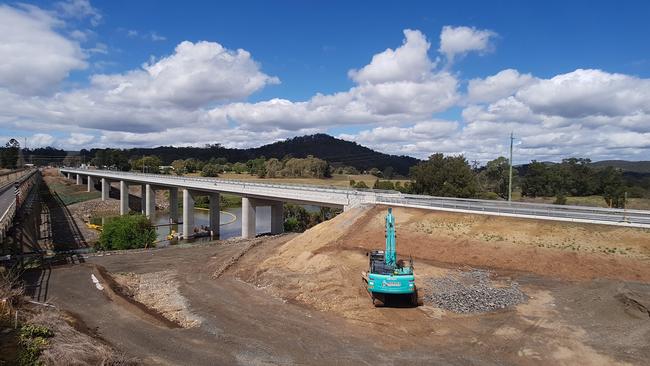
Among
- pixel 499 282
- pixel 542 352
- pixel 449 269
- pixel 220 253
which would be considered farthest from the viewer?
pixel 220 253

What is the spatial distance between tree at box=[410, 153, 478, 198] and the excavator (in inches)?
1473

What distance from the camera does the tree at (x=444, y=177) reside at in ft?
196

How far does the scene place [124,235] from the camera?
4841cm

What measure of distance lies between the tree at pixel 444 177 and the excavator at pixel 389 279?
37402 millimetres

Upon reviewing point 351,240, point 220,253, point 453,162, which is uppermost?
point 453,162

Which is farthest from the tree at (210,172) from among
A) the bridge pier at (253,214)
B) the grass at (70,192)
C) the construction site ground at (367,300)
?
the construction site ground at (367,300)

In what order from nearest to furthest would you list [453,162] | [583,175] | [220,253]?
[220,253] < [453,162] < [583,175]

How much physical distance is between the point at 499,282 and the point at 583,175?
360 ft

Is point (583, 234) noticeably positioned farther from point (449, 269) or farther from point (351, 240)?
point (351, 240)

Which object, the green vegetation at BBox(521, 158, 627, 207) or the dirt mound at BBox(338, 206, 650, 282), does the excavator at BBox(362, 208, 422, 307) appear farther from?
the green vegetation at BBox(521, 158, 627, 207)

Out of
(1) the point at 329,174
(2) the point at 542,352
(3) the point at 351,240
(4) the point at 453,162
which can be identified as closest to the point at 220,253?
(3) the point at 351,240

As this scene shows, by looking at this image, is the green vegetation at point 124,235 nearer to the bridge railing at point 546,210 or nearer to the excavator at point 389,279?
the bridge railing at point 546,210

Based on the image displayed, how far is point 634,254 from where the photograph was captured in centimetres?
2653

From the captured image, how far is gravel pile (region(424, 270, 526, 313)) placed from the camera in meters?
22.4
